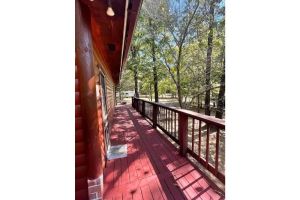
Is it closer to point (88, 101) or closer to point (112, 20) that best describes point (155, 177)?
point (88, 101)

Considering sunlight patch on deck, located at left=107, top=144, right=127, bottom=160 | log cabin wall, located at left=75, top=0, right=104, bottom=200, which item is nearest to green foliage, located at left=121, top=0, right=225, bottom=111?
sunlight patch on deck, located at left=107, top=144, right=127, bottom=160

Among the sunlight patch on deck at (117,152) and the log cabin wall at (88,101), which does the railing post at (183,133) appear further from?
the log cabin wall at (88,101)

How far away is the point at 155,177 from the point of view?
7.57 ft

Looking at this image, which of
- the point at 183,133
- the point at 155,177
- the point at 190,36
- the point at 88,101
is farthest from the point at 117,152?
the point at 190,36

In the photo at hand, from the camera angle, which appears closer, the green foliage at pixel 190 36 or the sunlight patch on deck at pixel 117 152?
the sunlight patch on deck at pixel 117 152

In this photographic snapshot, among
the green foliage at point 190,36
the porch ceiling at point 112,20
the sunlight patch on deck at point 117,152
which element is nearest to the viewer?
the porch ceiling at point 112,20

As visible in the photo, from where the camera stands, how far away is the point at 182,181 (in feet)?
7.18

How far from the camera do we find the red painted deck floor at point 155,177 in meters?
1.95

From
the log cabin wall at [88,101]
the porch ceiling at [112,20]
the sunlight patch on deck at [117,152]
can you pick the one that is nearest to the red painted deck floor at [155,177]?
the sunlight patch on deck at [117,152]

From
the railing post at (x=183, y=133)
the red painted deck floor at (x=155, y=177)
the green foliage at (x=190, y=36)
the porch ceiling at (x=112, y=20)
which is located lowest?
the red painted deck floor at (x=155, y=177)
